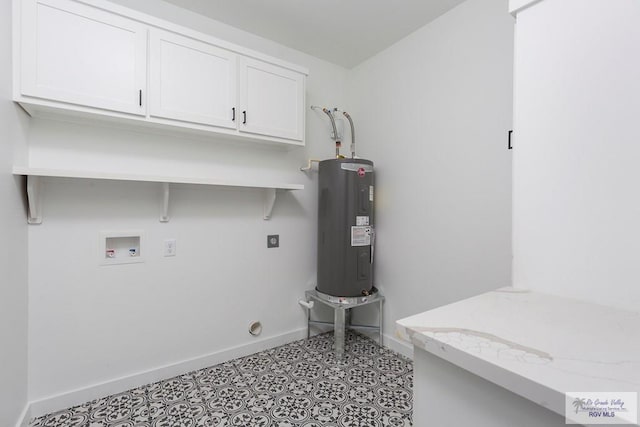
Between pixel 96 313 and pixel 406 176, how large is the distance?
229cm

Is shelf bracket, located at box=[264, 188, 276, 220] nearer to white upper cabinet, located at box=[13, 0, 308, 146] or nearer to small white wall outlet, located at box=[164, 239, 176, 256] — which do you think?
white upper cabinet, located at box=[13, 0, 308, 146]

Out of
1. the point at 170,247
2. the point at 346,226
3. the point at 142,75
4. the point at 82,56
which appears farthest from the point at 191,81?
the point at 346,226

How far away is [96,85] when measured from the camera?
4.99 feet

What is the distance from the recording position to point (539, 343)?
0.58 meters

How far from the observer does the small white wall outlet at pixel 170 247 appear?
1980 mm

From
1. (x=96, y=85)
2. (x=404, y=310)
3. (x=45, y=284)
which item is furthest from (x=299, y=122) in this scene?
(x=45, y=284)

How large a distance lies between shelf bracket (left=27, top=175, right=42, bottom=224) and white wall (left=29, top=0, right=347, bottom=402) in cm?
4

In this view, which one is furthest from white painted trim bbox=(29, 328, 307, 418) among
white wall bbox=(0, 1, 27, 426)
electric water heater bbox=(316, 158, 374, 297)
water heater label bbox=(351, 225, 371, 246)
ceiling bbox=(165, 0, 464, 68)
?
ceiling bbox=(165, 0, 464, 68)

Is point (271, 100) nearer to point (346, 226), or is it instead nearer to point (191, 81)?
point (191, 81)

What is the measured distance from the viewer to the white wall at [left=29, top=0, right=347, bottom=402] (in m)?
1.65

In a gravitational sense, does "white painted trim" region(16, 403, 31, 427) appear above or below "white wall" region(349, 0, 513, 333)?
below

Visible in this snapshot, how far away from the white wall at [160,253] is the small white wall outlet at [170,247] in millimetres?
37

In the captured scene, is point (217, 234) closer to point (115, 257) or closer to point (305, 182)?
point (115, 257)

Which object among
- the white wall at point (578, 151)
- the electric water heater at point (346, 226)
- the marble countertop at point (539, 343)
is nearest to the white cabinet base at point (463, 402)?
the marble countertop at point (539, 343)
